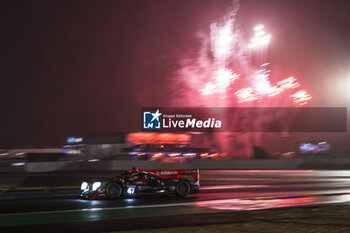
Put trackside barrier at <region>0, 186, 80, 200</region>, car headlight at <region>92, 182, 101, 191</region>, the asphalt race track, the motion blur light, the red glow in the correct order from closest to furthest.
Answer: the asphalt race track
car headlight at <region>92, 182, 101, 191</region>
the motion blur light
trackside barrier at <region>0, 186, 80, 200</region>
the red glow

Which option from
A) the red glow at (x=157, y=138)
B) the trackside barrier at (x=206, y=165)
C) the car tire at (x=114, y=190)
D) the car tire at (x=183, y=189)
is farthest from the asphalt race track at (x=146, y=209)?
the red glow at (x=157, y=138)

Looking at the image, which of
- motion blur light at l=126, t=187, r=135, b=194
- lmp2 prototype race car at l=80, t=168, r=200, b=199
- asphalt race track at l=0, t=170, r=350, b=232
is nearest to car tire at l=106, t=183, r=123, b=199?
lmp2 prototype race car at l=80, t=168, r=200, b=199

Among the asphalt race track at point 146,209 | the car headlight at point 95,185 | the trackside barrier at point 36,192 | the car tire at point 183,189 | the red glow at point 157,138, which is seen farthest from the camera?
the red glow at point 157,138

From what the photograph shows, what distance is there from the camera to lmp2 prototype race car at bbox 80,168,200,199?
12.8 meters

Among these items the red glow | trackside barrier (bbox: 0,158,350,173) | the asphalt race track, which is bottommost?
the asphalt race track

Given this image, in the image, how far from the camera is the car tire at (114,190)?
1280 cm

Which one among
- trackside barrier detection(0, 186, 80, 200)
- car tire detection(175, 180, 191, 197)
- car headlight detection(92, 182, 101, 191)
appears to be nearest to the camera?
car headlight detection(92, 182, 101, 191)

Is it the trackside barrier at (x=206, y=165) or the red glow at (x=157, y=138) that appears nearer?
the trackside barrier at (x=206, y=165)

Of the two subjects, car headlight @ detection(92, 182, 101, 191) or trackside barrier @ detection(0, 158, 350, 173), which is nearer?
car headlight @ detection(92, 182, 101, 191)

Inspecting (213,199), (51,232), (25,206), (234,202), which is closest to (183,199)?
(213,199)

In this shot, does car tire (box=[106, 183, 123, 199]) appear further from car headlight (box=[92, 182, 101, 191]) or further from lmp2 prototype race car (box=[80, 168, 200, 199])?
car headlight (box=[92, 182, 101, 191])

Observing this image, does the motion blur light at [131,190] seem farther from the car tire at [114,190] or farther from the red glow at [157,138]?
the red glow at [157,138]

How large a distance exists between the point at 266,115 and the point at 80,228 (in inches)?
1596

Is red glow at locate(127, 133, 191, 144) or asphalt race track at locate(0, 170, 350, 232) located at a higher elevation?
red glow at locate(127, 133, 191, 144)
